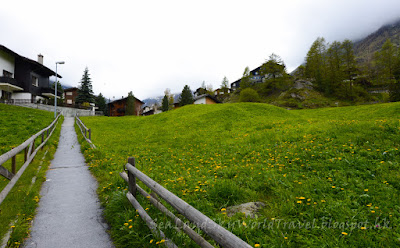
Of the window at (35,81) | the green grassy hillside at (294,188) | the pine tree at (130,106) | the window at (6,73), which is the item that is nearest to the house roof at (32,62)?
the window at (35,81)

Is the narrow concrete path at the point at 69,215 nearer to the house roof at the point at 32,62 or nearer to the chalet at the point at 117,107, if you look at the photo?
the house roof at the point at 32,62

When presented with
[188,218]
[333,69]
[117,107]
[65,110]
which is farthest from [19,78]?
[333,69]

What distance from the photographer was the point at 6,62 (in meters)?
35.2

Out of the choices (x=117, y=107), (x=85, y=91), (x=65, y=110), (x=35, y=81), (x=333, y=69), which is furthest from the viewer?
(x=117, y=107)

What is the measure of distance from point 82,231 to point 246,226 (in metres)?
3.38

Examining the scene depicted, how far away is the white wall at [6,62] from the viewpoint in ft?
111

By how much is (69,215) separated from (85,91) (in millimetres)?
69385

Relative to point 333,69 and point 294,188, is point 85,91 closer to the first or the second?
point 294,188

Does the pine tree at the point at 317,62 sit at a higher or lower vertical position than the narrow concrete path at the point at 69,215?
higher

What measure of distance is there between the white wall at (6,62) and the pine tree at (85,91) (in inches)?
990

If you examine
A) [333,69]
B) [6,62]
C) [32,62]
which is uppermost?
[333,69]

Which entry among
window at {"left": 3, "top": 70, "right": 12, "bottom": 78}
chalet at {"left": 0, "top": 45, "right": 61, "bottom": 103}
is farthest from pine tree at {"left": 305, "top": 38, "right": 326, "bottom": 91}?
window at {"left": 3, "top": 70, "right": 12, "bottom": 78}

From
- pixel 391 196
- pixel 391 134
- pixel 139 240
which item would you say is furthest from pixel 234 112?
pixel 139 240

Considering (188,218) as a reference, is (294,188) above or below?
below
